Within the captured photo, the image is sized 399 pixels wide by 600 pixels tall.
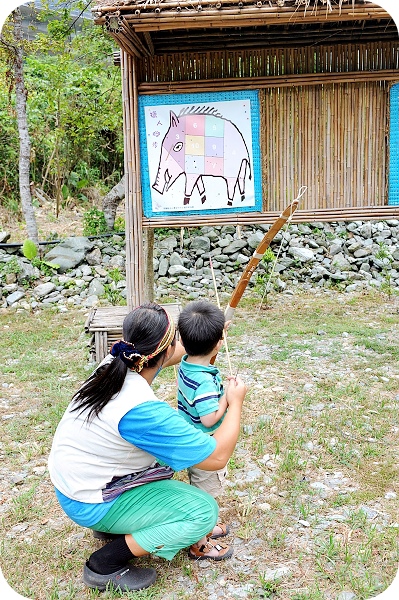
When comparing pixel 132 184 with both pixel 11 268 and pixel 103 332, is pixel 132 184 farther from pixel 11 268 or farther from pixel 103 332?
pixel 11 268

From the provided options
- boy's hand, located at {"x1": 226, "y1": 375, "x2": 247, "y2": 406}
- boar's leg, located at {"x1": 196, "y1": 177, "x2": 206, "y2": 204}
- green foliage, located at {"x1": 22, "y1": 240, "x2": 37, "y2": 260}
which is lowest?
boy's hand, located at {"x1": 226, "y1": 375, "x2": 247, "y2": 406}

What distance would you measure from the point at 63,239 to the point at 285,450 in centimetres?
651

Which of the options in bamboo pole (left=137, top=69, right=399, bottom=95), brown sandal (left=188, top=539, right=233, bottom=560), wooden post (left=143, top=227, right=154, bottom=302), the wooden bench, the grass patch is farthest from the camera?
wooden post (left=143, top=227, right=154, bottom=302)

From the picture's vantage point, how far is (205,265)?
32.0ft

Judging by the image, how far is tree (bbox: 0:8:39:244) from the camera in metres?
8.51

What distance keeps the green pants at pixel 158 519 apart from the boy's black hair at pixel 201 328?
2.20 feet

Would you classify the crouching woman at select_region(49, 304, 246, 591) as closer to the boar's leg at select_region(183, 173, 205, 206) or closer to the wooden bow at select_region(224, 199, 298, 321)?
the wooden bow at select_region(224, 199, 298, 321)

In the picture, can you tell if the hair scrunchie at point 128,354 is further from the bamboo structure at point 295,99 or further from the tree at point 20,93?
the tree at point 20,93

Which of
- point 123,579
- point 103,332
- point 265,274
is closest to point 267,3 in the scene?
point 103,332

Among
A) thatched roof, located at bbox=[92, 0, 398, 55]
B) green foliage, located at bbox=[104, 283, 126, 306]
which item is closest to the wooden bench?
thatched roof, located at bbox=[92, 0, 398, 55]

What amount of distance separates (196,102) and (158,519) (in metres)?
3.14

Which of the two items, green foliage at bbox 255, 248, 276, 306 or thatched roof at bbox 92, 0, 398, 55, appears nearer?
thatched roof at bbox 92, 0, 398, 55

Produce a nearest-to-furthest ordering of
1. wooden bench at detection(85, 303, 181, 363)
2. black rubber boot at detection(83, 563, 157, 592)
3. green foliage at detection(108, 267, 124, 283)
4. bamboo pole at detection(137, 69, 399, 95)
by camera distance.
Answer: black rubber boot at detection(83, 563, 157, 592), bamboo pole at detection(137, 69, 399, 95), wooden bench at detection(85, 303, 181, 363), green foliage at detection(108, 267, 124, 283)

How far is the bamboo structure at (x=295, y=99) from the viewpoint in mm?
4492
